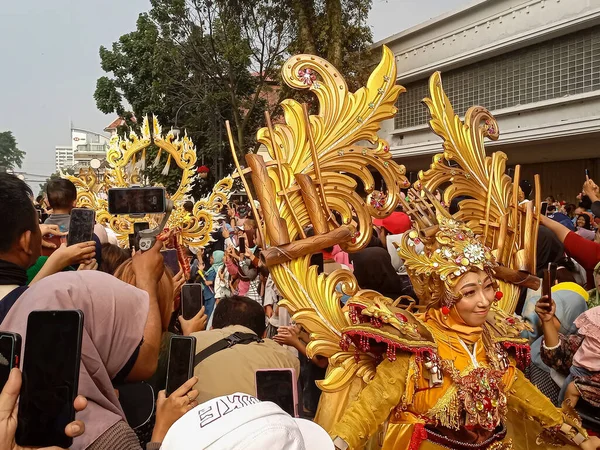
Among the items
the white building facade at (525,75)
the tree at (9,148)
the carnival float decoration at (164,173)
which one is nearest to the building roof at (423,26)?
the white building facade at (525,75)

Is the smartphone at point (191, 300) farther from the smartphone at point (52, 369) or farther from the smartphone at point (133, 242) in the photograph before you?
the smartphone at point (52, 369)

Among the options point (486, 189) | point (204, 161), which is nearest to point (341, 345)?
point (486, 189)

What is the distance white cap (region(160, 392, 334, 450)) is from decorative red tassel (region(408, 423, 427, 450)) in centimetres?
142

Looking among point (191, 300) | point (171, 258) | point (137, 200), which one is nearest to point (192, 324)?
point (191, 300)

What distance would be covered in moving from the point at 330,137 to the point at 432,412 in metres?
1.20

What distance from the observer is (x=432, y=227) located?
2.54 metres

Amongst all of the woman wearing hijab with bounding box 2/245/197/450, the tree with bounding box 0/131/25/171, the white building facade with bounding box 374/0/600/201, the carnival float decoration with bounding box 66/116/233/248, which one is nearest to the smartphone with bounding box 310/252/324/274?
the woman wearing hijab with bounding box 2/245/197/450

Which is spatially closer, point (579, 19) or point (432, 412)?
point (432, 412)

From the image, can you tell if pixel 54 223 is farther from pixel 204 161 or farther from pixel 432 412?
pixel 204 161

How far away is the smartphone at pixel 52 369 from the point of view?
4.06 ft

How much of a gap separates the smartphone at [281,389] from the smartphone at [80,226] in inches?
30.9

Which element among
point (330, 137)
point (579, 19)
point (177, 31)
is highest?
point (177, 31)

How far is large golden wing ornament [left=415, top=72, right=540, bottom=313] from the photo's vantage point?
9.45ft

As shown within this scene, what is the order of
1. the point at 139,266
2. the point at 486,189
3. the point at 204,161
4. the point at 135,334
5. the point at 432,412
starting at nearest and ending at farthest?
1. the point at 135,334
2. the point at 139,266
3. the point at 432,412
4. the point at 486,189
5. the point at 204,161
